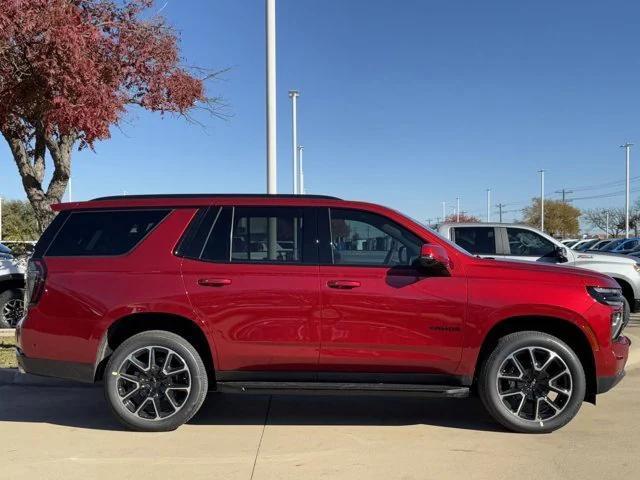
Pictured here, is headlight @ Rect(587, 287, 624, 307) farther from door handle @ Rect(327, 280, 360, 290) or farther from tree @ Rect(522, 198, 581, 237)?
tree @ Rect(522, 198, 581, 237)

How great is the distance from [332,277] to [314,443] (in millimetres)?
1317

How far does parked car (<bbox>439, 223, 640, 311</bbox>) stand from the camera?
32.6ft

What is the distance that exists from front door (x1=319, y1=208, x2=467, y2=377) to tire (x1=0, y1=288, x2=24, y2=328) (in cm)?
608

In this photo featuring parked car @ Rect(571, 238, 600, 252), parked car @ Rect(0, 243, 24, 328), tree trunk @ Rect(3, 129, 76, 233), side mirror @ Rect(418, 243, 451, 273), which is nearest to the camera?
side mirror @ Rect(418, 243, 451, 273)

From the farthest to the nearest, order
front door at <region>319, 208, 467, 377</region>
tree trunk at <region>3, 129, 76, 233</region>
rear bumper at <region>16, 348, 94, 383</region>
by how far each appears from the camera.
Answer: tree trunk at <region>3, 129, 76, 233</region>
rear bumper at <region>16, 348, 94, 383</region>
front door at <region>319, 208, 467, 377</region>

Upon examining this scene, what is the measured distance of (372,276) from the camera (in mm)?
4820

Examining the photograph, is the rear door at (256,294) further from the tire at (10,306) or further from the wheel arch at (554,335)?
the tire at (10,306)

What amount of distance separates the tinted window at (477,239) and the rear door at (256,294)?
18.2 feet

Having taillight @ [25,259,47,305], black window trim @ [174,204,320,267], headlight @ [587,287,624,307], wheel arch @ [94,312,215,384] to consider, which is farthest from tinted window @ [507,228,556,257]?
taillight @ [25,259,47,305]

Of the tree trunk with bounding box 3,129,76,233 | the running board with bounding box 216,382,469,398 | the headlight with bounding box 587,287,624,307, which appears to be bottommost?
the running board with bounding box 216,382,469,398

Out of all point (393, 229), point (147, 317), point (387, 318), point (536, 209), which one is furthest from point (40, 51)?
point (536, 209)

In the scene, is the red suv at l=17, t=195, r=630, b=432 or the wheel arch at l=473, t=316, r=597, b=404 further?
the wheel arch at l=473, t=316, r=597, b=404

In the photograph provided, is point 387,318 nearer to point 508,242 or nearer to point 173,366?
point 173,366

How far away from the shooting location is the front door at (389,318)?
4.78 m
